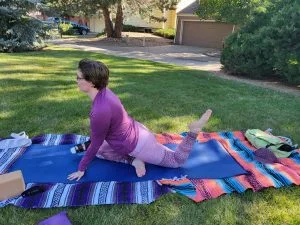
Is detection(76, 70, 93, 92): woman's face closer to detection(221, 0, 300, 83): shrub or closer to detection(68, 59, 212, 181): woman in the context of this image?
detection(68, 59, 212, 181): woman

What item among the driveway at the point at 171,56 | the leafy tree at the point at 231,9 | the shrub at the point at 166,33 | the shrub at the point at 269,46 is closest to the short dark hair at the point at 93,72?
the shrub at the point at 269,46

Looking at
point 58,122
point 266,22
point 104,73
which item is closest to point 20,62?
point 58,122

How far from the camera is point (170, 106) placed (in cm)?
633

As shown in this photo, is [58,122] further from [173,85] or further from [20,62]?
[20,62]

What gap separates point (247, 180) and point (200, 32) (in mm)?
21915

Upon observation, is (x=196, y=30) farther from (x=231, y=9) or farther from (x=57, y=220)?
(x=57, y=220)

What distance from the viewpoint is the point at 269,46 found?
952 cm

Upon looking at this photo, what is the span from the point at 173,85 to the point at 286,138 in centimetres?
392

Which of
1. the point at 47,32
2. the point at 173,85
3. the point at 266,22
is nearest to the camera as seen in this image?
the point at 173,85

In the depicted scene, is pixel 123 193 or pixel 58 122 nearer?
pixel 123 193

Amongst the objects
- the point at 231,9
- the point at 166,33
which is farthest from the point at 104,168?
the point at 166,33

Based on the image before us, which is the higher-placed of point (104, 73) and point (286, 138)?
point (104, 73)

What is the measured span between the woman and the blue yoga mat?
9 cm

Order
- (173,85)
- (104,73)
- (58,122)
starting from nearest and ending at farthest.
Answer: (104,73) → (58,122) → (173,85)
